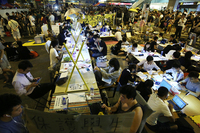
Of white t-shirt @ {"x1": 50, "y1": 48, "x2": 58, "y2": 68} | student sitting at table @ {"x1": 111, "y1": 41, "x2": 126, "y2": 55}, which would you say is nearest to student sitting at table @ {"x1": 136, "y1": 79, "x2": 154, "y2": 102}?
white t-shirt @ {"x1": 50, "y1": 48, "x2": 58, "y2": 68}

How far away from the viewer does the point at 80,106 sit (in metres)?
2.52

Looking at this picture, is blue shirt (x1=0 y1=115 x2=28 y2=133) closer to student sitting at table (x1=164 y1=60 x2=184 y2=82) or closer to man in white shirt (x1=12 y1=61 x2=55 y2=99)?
man in white shirt (x1=12 y1=61 x2=55 y2=99)

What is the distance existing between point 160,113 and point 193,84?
70.1 inches

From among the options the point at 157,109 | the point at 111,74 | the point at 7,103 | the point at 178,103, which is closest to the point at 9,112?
the point at 7,103

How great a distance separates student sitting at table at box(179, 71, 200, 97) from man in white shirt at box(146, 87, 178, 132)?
Answer: 1.31 metres

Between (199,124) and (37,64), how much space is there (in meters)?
7.28

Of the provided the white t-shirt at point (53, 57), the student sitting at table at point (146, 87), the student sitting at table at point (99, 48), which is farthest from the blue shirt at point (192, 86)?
the white t-shirt at point (53, 57)

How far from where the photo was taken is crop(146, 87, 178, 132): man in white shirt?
236 cm

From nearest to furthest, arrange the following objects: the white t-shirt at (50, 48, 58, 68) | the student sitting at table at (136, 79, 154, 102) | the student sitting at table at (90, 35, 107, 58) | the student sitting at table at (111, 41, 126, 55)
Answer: the student sitting at table at (136, 79, 154, 102)
the white t-shirt at (50, 48, 58, 68)
the student sitting at table at (90, 35, 107, 58)
the student sitting at table at (111, 41, 126, 55)

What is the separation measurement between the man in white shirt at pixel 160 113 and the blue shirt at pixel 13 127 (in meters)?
2.72

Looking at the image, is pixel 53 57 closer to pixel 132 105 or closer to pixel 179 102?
pixel 132 105

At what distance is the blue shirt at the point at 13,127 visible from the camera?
5.96ft

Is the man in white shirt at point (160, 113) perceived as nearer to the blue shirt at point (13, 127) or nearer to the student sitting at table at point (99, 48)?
the blue shirt at point (13, 127)

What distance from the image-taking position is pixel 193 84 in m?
3.27
